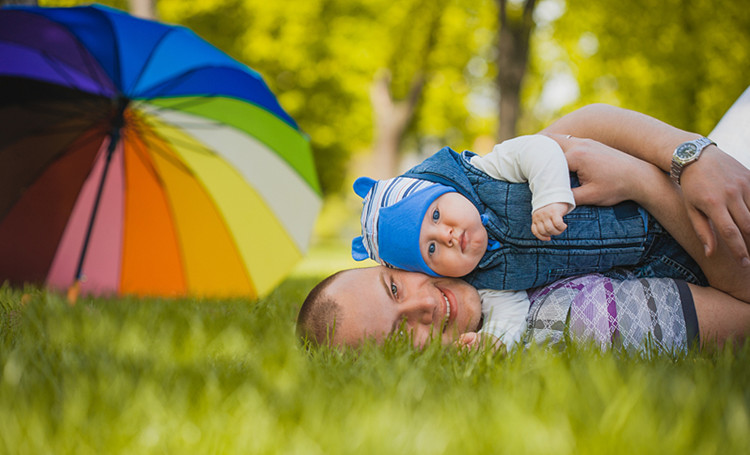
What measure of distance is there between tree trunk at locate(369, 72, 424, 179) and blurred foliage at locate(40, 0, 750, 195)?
17.5 inches

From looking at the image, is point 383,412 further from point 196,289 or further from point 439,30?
point 439,30

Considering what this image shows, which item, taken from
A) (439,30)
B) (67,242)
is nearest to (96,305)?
(67,242)

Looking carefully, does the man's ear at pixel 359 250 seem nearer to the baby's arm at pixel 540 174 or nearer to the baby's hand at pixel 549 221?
the baby's arm at pixel 540 174

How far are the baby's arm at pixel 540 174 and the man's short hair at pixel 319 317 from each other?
86 centimetres

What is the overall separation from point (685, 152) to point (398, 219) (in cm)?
112

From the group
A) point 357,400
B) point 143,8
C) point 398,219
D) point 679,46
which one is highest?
point 143,8

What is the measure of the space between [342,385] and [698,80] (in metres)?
15.8

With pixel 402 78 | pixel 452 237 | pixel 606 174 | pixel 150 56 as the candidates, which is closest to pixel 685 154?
pixel 606 174

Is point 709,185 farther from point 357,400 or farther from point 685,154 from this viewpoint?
point 357,400

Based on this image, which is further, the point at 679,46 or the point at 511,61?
the point at 679,46

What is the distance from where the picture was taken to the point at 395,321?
250 centimetres

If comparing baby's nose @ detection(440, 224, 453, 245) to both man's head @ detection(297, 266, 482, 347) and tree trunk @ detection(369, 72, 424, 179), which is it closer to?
man's head @ detection(297, 266, 482, 347)

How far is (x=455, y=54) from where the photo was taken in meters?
18.8

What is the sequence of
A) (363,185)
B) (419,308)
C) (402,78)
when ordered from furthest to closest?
(402,78) < (363,185) < (419,308)
